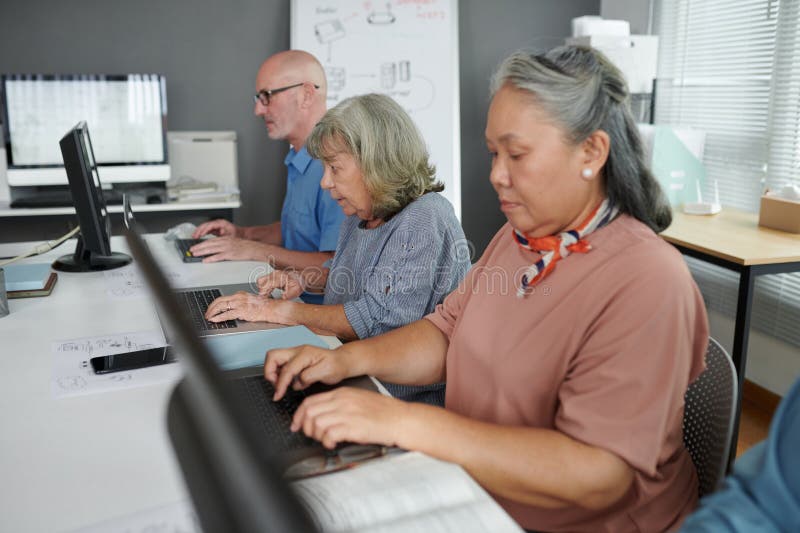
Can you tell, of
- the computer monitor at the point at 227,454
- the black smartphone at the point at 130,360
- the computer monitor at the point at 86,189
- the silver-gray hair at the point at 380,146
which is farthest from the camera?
the computer monitor at the point at 86,189

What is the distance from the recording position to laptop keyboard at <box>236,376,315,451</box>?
3.06ft

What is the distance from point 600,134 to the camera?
1.00 meters

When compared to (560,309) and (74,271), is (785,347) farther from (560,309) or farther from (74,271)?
(74,271)

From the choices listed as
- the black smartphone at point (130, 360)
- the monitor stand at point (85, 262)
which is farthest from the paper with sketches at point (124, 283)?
the black smartphone at point (130, 360)

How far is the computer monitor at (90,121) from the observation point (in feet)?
10.6

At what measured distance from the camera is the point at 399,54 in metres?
3.74

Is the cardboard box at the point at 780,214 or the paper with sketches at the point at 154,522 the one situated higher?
the cardboard box at the point at 780,214

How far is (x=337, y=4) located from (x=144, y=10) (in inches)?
40.4

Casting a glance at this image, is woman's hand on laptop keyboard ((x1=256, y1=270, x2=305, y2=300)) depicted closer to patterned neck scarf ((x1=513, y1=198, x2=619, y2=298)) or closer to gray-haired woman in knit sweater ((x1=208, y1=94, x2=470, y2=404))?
gray-haired woman in knit sweater ((x1=208, y1=94, x2=470, y2=404))

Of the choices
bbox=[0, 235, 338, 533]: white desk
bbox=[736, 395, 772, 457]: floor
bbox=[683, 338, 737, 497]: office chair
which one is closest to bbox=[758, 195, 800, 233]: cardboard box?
bbox=[736, 395, 772, 457]: floor

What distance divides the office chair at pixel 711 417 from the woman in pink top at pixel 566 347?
3 centimetres

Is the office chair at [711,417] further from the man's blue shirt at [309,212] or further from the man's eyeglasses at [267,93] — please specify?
the man's eyeglasses at [267,93]

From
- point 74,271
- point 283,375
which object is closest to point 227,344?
point 283,375

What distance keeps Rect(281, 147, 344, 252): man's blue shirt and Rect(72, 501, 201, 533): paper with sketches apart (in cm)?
146
